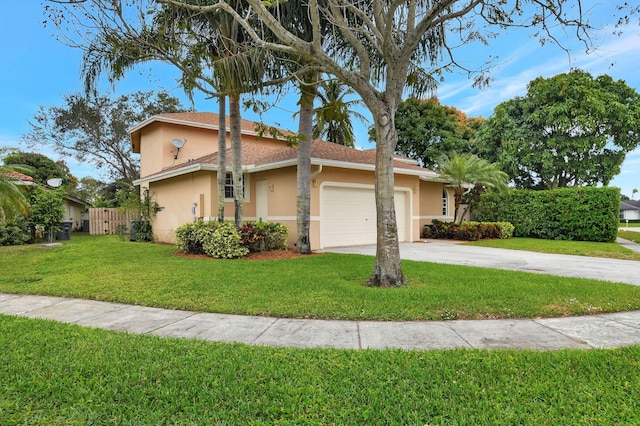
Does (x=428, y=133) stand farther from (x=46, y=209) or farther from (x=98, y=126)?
(x=98, y=126)

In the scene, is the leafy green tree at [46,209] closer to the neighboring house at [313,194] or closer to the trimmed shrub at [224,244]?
the neighboring house at [313,194]

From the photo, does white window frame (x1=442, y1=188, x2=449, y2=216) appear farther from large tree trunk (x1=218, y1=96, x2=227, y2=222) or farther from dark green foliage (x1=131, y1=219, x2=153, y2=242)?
dark green foliage (x1=131, y1=219, x2=153, y2=242)

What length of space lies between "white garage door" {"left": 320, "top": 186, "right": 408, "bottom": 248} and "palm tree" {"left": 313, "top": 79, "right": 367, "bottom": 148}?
2.01m

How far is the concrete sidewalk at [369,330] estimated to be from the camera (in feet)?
12.7

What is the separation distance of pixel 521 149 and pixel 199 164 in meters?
22.3

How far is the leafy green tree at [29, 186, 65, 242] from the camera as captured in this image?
15.4 meters

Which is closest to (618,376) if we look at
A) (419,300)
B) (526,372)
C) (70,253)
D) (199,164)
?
(526,372)

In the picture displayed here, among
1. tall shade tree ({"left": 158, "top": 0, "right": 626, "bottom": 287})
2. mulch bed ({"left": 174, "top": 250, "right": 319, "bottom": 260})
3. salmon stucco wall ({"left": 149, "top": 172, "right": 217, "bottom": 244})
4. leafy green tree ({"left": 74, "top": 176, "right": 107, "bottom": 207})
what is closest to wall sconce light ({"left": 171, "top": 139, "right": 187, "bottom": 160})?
salmon stucco wall ({"left": 149, "top": 172, "right": 217, "bottom": 244})

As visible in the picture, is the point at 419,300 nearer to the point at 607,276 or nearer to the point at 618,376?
the point at 618,376

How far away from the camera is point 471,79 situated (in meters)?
8.42

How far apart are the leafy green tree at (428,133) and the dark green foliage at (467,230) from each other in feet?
37.2

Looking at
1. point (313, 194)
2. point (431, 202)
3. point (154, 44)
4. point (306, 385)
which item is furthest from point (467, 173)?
point (306, 385)

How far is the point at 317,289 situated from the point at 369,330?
204 cm

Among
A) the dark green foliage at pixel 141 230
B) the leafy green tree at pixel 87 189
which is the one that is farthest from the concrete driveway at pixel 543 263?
the leafy green tree at pixel 87 189
